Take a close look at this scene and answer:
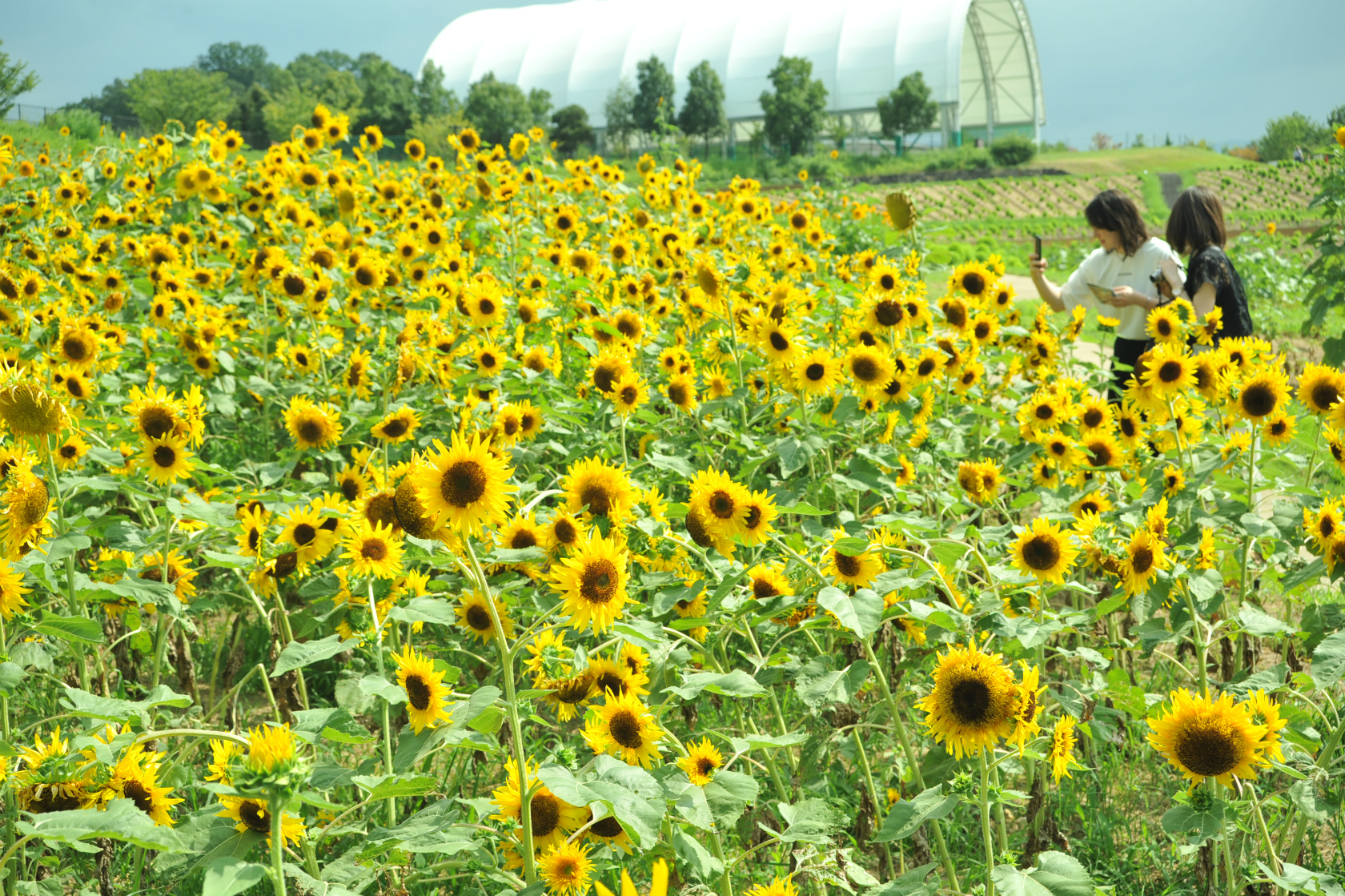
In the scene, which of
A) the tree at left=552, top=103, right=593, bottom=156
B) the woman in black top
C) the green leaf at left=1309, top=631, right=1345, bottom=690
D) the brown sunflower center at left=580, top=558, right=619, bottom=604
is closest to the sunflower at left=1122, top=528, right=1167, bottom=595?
the green leaf at left=1309, top=631, right=1345, bottom=690

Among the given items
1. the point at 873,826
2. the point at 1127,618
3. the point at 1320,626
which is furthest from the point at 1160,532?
the point at 1127,618

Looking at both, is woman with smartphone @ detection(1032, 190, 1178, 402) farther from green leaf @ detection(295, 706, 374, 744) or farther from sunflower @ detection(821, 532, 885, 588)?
green leaf @ detection(295, 706, 374, 744)

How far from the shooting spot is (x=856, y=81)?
5872 cm

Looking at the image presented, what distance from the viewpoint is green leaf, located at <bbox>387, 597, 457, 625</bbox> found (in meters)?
1.71

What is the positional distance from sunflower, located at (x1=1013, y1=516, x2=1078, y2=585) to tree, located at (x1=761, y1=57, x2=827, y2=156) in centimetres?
5220

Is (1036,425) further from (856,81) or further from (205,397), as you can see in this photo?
(856,81)

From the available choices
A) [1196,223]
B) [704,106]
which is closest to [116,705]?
[1196,223]

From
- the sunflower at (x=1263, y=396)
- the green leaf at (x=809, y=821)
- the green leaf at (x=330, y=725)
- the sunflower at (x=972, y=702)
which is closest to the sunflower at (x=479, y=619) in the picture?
the green leaf at (x=330, y=725)

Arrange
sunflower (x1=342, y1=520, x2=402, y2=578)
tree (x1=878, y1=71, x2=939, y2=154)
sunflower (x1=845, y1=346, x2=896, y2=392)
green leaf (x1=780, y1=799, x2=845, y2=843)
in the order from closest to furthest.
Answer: green leaf (x1=780, y1=799, x2=845, y2=843)
sunflower (x1=342, y1=520, x2=402, y2=578)
sunflower (x1=845, y1=346, x2=896, y2=392)
tree (x1=878, y1=71, x2=939, y2=154)

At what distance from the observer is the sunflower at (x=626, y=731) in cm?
170

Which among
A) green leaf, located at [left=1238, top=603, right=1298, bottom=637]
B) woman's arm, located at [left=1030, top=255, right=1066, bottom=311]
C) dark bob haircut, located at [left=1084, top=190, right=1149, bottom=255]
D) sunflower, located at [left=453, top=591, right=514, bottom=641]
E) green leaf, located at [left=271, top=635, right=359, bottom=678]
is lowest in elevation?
sunflower, located at [left=453, top=591, right=514, bottom=641]

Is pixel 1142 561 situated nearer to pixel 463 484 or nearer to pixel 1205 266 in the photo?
pixel 463 484

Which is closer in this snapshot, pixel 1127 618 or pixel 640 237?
pixel 1127 618

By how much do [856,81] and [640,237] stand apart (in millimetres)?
57780
